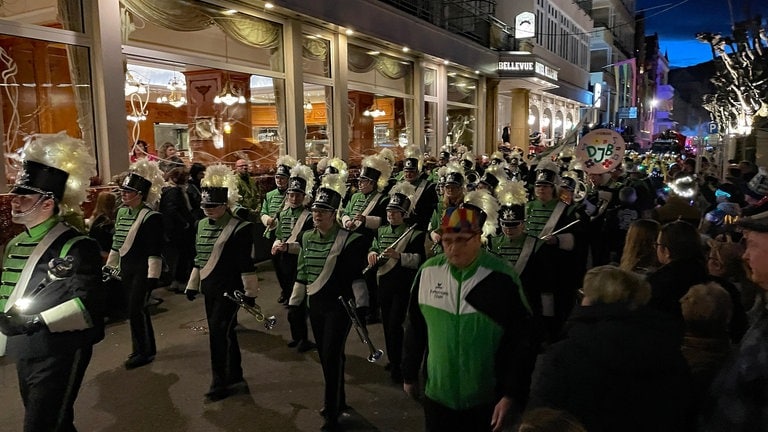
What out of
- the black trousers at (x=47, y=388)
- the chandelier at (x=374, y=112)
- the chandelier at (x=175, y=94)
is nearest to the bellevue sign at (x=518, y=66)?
the chandelier at (x=374, y=112)

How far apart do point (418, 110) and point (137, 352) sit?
47.5 feet

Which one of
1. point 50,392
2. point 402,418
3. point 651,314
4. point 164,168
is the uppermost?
point 164,168

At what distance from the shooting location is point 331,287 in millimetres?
4766

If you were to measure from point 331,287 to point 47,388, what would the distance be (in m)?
2.12

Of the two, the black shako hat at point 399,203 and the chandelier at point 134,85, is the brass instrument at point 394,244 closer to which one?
the black shako hat at point 399,203

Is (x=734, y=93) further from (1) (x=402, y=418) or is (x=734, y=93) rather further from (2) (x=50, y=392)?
(2) (x=50, y=392)

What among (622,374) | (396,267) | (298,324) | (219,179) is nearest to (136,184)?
(219,179)

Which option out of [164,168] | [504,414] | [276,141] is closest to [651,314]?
[504,414]

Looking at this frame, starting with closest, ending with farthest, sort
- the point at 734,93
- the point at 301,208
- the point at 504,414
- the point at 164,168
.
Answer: the point at 504,414
the point at 301,208
the point at 164,168
the point at 734,93

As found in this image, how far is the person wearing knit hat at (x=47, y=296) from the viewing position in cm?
348

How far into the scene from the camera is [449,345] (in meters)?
3.07

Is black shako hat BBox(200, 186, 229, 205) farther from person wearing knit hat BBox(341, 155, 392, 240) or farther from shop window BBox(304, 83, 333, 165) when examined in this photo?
shop window BBox(304, 83, 333, 165)

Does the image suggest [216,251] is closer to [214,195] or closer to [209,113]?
[214,195]

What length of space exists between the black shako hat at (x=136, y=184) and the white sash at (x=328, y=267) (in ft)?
8.80
